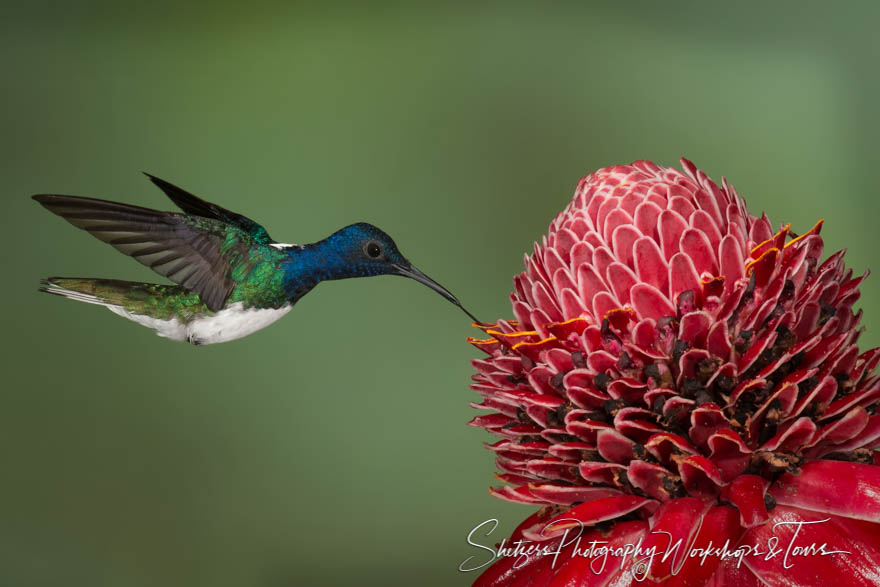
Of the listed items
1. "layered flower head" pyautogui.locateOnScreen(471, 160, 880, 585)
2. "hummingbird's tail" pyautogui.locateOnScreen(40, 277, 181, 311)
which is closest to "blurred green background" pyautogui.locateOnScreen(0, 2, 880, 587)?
"hummingbird's tail" pyautogui.locateOnScreen(40, 277, 181, 311)

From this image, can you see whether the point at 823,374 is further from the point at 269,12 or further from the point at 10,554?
the point at 10,554

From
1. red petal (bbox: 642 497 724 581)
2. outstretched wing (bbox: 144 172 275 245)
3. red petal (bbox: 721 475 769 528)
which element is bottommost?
red petal (bbox: 642 497 724 581)

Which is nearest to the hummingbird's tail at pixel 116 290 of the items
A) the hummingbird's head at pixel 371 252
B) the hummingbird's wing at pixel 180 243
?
the hummingbird's wing at pixel 180 243

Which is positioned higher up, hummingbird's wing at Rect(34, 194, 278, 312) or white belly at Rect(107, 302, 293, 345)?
hummingbird's wing at Rect(34, 194, 278, 312)

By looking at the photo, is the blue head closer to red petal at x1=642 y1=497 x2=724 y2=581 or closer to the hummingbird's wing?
the hummingbird's wing

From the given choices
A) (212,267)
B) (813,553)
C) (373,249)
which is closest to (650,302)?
(813,553)

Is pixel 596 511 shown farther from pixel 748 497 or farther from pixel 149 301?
pixel 149 301

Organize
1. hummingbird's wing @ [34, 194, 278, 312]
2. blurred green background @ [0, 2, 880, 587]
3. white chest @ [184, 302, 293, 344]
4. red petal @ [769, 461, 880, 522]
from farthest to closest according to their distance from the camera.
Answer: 1. blurred green background @ [0, 2, 880, 587]
2. white chest @ [184, 302, 293, 344]
3. hummingbird's wing @ [34, 194, 278, 312]
4. red petal @ [769, 461, 880, 522]
